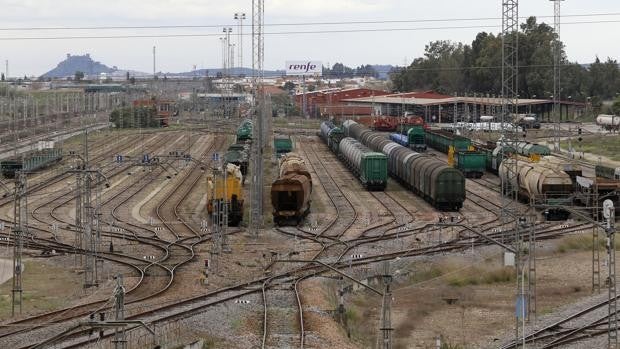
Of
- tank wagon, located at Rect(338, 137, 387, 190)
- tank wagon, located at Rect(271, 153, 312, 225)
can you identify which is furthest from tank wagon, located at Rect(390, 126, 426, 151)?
tank wagon, located at Rect(271, 153, 312, 225)

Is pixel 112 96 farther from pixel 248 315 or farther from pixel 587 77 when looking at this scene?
pixel 248 315

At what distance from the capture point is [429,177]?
167 feet

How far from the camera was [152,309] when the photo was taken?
87.0 ft

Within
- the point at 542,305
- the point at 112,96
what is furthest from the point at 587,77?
the point at 542,305

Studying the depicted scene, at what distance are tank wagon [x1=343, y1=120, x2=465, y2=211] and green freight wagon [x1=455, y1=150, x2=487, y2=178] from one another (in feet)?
14.2

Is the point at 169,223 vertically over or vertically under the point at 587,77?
under

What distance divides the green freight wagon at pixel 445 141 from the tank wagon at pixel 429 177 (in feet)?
32.0

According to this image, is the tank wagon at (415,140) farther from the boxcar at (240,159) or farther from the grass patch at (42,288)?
the grass patch at (42,288)

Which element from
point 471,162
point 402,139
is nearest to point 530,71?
point 402,139

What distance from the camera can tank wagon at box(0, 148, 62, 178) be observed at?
6412 cm

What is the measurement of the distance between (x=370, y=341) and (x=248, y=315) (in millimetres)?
3224

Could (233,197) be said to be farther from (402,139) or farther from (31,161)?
(402,139)

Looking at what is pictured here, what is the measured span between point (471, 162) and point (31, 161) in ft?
93.9

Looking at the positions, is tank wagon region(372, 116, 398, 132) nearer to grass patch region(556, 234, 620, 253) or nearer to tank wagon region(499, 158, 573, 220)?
tank wagon region(499, 158, 573, 220)
